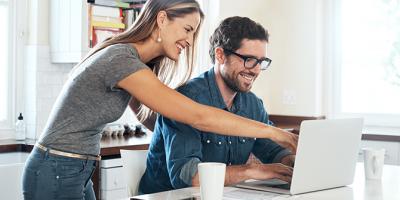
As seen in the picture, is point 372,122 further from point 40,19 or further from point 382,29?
point 40,19

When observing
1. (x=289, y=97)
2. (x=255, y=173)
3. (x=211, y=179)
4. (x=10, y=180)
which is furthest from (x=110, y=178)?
(x=289, y=97)

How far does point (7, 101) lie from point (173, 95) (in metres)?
2.43

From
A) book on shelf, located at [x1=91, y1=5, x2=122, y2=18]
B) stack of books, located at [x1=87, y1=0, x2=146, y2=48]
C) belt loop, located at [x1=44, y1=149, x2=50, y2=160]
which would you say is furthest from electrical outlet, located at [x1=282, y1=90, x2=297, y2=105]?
belt loop, located at [x1=44, y1=149, x2=50, y2=160]

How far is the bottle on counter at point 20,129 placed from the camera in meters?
3.98

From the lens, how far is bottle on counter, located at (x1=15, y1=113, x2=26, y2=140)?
398 cm

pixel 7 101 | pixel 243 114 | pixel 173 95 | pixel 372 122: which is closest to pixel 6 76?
pixel 7 101

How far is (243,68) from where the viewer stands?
7.67 feet

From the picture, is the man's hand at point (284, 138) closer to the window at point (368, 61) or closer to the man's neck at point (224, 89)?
the man's neck at point (224, 89)

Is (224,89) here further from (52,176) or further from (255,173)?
(52,176)

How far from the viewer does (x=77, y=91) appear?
6.65ft

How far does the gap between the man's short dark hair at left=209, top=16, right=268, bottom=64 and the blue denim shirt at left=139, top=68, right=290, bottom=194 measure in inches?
5.2

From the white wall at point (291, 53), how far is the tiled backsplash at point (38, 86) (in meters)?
1.51

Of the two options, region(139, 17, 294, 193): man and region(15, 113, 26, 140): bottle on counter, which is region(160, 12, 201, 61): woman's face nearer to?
region(139, 17, 294, 193): man

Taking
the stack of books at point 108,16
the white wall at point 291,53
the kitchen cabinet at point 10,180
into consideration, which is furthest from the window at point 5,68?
the white wall at point 291,53
